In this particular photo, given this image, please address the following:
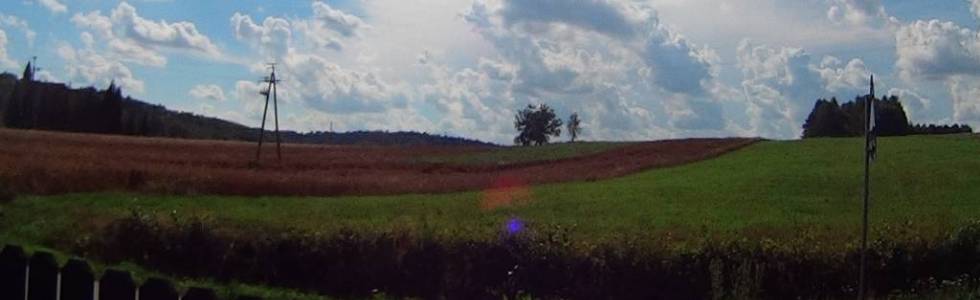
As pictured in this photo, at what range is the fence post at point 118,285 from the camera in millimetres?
4141

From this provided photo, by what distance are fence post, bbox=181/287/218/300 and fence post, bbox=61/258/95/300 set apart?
583mm

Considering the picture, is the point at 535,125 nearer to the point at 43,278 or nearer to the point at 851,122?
the point at 851,122

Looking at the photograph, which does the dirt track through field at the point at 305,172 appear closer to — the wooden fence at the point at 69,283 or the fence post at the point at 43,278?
the wooden fence at the point at 69,283

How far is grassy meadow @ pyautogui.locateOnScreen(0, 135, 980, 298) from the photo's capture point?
20.0m

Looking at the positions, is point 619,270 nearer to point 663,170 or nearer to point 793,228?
point 793,228

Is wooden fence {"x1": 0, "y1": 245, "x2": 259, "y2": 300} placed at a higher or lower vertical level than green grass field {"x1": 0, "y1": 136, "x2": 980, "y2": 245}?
higher

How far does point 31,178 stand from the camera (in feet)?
102

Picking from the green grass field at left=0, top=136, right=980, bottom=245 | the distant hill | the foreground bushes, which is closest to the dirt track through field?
the green grass field at left=0, top=136, right=980, bottom=245

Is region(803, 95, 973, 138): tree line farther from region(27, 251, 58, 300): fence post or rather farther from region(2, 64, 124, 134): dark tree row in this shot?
region(27, 251, 58, 300): fence post

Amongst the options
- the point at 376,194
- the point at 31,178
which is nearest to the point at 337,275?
the point at 31,178

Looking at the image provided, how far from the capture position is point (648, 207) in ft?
103

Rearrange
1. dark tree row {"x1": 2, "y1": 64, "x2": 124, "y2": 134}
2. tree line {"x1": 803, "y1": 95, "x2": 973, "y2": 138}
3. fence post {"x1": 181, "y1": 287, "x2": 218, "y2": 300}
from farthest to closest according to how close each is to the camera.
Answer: dark tree row {"x1": 2, "y1": 64, "x2": 124, "y2": 134}, tree line {"x1": 803, "y1": 95, "x2": 973, "y2": 138}, fence post {"x1": 181, "y1": 287, "x2": 218, "y2": 300}

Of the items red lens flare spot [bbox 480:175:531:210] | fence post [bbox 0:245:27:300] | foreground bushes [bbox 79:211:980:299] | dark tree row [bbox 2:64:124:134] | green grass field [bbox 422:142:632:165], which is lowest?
foreground bushes [bbox 79:211:980:299]

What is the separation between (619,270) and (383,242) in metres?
4.23
